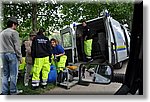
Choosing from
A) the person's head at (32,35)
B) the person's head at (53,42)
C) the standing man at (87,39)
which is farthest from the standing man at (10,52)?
the standing man at (87,39)

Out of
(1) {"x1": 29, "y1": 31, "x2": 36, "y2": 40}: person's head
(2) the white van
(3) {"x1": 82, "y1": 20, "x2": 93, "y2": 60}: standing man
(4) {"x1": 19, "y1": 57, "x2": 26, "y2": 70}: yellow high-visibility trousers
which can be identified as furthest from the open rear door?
(4) {"x1": 19, "y1": 57, "x2": 26, "y2": 70}: yellow high-visibility trousers

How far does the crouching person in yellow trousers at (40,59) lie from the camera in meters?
2.38

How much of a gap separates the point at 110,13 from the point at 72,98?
93cm

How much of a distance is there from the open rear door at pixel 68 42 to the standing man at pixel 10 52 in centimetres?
46

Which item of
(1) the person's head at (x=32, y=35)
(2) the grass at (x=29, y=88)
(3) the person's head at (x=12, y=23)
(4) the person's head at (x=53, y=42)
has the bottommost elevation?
(2) the grass at (x=29, y=88)

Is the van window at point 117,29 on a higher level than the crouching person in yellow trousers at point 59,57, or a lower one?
higher

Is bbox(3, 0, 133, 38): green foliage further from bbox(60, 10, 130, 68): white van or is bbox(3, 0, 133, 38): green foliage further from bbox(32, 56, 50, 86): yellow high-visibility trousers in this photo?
bbox(32, 56, 50, 86): yellow high-visibility trousers

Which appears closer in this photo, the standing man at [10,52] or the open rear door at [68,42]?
the standing man at [10,52]

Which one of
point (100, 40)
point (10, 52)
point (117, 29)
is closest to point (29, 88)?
point (10, 52)

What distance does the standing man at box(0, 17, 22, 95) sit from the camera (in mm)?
2252

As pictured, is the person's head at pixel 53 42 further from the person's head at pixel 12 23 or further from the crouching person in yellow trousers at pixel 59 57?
the person's head at pixel 12 23

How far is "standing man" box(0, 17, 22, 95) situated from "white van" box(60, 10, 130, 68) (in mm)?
467

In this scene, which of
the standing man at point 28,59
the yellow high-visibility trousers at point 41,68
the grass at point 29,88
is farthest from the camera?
the yellow high-visibility trousers at point 41,68

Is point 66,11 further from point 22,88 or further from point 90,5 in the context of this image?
point 22,88
